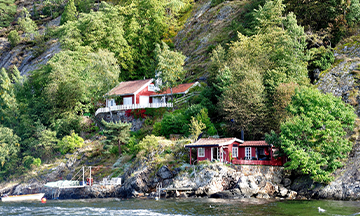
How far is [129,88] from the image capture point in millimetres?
68438

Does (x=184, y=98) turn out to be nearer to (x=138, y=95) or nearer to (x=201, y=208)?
(x=138, y=95)

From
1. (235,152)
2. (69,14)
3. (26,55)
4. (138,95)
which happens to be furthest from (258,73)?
(26,55)

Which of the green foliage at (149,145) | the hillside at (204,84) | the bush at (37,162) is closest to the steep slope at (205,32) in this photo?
the hillside at (204,84)

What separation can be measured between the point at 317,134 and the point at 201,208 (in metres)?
15.9

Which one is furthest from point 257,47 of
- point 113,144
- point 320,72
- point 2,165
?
point 2,165

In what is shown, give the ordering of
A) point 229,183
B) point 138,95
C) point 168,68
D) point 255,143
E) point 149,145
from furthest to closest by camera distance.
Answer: point 138,95, point 168,68, point 149,145, point 255,143, point 229,183

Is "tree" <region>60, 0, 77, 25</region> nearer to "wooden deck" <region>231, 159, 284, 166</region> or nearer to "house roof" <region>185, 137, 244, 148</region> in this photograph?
"house roof" <region>185, 137, 244, 148</region>

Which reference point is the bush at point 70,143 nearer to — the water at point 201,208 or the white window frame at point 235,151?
the water at point 201,208

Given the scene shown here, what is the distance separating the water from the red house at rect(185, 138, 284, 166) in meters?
6.94

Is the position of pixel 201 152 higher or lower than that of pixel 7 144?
A: lower

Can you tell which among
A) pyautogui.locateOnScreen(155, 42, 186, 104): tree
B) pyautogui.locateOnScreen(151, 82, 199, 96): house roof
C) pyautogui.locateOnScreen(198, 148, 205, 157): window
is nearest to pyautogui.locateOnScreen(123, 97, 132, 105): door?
pyautogui.locateOnScreen(151, 82, 199, 96): house roof

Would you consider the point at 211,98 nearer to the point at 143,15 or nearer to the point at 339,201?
the point at 339,201

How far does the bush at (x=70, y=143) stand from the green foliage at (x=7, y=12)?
258 feet

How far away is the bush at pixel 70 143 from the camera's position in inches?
2382
